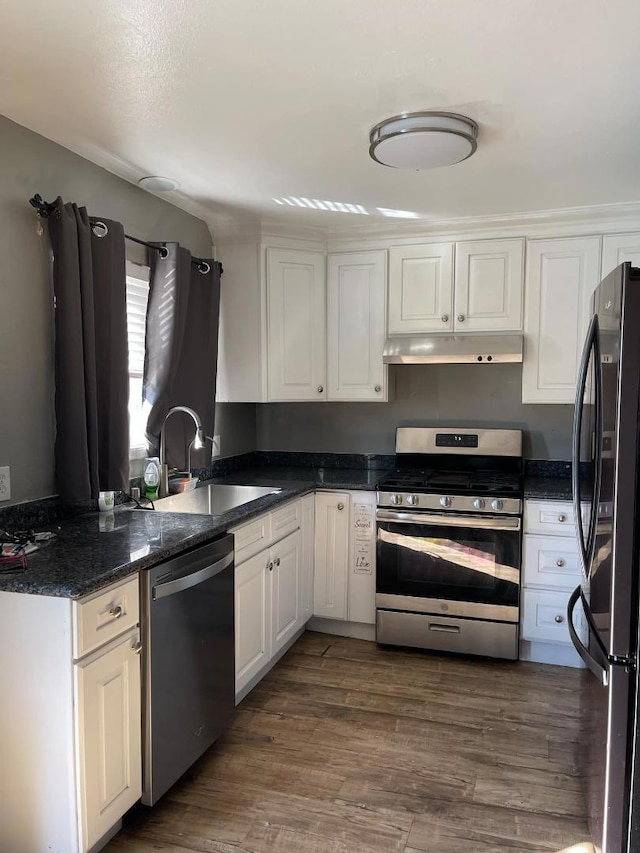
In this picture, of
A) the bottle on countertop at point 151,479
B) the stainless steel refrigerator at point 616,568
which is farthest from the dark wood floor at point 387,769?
the bottle on countertop at point 151,479

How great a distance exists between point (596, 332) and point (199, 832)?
6.68 ft

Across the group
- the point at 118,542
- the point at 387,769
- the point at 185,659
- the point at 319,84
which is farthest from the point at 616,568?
the point at 319,84

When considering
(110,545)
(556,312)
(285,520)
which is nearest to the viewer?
(110,545)

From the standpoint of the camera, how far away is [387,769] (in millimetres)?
2326

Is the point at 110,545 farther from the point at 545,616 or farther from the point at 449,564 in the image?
the point at 545,616

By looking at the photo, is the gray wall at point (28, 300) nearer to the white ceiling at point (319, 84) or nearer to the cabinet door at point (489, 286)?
the white ceiling at point (319, 84)

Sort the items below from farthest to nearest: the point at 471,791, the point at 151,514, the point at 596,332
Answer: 1. the point at 151,514
2. the point at 471,791
3. the point at 596,332

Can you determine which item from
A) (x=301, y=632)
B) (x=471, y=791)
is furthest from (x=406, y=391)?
(x=471, y=791)

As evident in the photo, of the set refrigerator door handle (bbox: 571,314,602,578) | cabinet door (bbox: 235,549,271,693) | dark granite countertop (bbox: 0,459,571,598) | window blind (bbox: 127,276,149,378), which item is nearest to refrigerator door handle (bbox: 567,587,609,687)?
refrigerator door handle (bbox: 571,314,602,578)

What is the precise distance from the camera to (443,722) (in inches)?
104

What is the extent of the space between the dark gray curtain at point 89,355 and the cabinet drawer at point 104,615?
613mm

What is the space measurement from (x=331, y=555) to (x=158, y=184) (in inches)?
83.4

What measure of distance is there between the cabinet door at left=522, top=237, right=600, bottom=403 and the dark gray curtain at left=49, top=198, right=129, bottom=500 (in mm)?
2107

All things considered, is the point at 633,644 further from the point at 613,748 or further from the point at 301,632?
the point at 301,632
